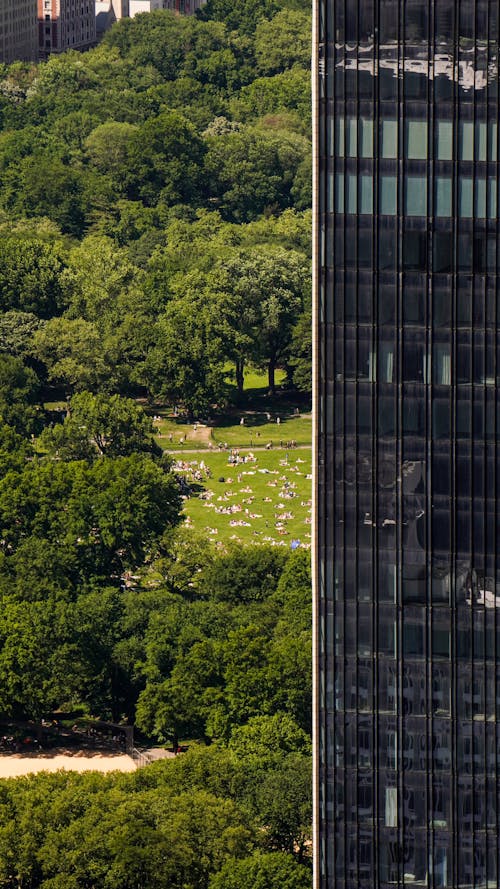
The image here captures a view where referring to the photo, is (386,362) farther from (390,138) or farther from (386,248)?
(390,138)

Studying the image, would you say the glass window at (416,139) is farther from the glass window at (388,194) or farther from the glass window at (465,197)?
the glass window at (465,197)

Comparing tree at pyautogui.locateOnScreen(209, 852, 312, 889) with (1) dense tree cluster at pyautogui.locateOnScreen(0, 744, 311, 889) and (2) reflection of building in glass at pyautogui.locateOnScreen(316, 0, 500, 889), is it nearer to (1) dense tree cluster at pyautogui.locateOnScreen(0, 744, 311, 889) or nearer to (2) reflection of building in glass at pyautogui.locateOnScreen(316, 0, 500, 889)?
(1) dense tree cluster at pyautogui.locateOnScreen(0, 744, 311, 889)

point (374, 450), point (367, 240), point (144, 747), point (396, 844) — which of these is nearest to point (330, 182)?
point (367, 240)

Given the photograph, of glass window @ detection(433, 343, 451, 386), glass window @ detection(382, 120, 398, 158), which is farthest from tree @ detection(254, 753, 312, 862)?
glass window @ detection(382, 120, 398, 158)

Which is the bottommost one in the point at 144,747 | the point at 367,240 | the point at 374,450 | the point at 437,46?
the point at 144,747

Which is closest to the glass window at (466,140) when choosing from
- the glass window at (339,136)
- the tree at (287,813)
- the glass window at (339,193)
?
the glass window at (339,136)

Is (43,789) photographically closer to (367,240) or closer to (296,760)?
(296,760)
